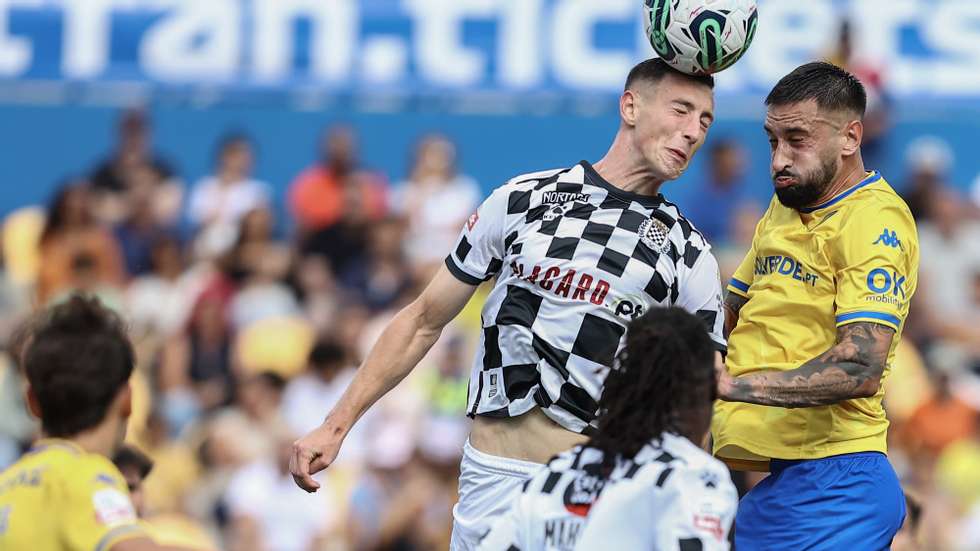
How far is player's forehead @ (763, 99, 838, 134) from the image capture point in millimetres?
5312

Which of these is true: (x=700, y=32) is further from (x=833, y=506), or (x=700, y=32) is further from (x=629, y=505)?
(x=629, y=505)

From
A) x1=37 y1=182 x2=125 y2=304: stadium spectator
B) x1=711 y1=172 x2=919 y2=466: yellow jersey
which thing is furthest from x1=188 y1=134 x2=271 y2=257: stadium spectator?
x1=711 y1=172 x2=919 y2=466: yellow jersey

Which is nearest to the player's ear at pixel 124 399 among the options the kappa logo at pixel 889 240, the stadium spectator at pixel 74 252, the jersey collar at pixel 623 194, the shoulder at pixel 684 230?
the jersey collar at pixel 623 194

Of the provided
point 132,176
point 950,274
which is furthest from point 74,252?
point 950,274

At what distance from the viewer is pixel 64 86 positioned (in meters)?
15.1

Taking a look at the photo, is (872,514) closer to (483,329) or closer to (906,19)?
(483,329)

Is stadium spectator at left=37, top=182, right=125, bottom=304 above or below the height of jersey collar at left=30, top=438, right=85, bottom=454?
below

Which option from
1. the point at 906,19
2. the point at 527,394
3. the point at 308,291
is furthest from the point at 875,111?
the point at 527,394

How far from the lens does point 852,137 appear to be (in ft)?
17.7

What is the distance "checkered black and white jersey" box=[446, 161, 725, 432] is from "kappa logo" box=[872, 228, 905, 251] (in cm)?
60

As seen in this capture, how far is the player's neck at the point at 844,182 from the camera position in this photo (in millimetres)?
5398

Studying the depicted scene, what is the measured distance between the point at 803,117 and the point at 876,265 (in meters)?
0.60

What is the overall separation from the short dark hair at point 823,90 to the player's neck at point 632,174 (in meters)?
0.51

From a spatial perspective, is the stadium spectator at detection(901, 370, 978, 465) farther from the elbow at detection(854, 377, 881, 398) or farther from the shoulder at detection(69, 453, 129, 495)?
the shoulder at detection(69, 453, 129, 495)
